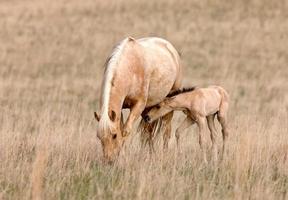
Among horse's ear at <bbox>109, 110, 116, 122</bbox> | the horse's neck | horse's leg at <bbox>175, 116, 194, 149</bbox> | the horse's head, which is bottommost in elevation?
horse's leg at <bbox>175, 116, 194, 149</bbox>

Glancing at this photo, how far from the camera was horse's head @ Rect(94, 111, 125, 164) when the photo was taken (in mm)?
8152

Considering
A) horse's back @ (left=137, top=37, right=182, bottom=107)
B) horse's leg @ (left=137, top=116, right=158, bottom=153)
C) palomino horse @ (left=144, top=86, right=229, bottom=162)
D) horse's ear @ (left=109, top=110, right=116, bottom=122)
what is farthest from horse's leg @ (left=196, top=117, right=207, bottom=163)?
horse's ear @ (left=109, top=110, right=116, bottom=122)

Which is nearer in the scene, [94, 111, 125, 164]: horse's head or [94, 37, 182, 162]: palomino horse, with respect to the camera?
[94, 111, 125, 164]: horse's head

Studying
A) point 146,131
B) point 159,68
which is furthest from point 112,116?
point 146,131

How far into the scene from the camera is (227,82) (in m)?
23.2

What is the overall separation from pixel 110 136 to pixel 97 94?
12350 millimetres

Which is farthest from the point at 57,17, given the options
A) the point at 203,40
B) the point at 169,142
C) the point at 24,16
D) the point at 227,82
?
the point at 169,142

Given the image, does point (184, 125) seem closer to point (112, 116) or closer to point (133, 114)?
point (133, 114)

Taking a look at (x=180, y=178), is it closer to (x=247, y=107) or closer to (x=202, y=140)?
(x=202, y=140)

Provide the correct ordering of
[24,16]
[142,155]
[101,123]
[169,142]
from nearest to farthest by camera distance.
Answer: [101,123] < [142,155] < [169,142] < [24,16]

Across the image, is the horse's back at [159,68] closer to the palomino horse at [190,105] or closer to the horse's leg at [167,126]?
the palomino horse at [190,105]

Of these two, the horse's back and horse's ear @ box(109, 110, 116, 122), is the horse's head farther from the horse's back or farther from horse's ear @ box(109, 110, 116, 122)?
the horse's back

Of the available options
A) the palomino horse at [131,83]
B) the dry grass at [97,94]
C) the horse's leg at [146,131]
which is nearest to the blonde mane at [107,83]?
the palomino horse at [131,83]

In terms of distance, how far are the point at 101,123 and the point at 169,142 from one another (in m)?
2.88
